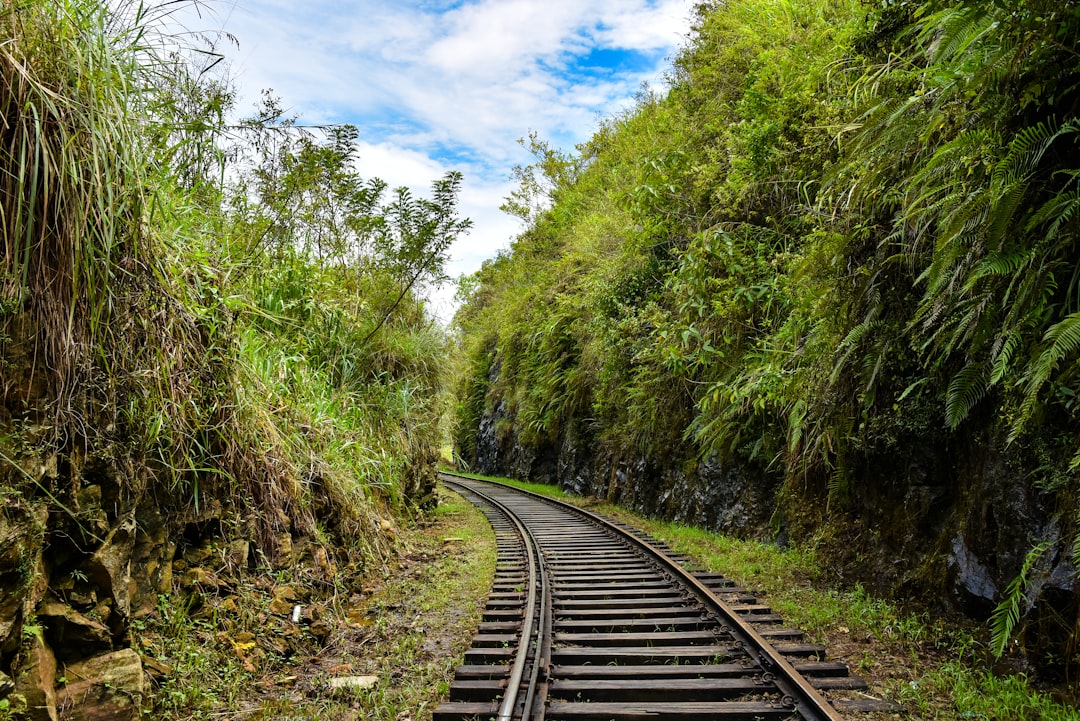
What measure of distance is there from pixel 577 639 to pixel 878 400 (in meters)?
3.88

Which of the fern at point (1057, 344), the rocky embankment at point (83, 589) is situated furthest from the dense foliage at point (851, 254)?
the rocky embankment at point (83, 589)

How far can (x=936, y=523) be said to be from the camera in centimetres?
563

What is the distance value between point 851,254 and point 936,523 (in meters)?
2.83

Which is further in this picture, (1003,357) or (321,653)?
(321,653)

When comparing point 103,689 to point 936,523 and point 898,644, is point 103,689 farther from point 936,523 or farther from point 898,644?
point 936,523

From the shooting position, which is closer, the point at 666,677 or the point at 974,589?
the point at 666,677

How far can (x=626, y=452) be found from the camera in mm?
15898

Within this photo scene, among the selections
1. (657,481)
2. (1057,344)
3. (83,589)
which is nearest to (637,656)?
(1057,344)

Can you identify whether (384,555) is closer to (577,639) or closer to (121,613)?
(577,639)

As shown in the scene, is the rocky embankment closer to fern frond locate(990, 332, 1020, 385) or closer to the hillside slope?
the hillside slope

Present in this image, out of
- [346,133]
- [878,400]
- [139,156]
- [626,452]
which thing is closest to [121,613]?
[139,156]

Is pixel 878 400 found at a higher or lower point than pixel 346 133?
lower

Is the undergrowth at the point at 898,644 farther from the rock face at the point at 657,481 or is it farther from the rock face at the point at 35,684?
the rock face at the point at 35,684

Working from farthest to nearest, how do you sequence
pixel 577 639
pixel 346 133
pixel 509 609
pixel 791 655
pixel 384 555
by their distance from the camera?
A: pixel 346 133 → pixel 384 555 → pixel 509 609 → pixel 577 639 → pixel 791 655
